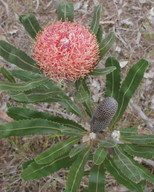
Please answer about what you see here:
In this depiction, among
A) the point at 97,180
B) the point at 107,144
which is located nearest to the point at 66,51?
the point at 107,144

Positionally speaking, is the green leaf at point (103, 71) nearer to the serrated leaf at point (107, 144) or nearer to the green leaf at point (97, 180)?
the serrated leaf at point (107, 144)

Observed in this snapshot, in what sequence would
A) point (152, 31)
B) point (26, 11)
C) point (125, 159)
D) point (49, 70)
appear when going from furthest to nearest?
1. point (26, 11)
2. point (152, 31)
3. point (125, 159)
4. point (49, 70)

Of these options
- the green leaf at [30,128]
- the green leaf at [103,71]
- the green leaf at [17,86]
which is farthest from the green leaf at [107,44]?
the green leaf at [30,128]

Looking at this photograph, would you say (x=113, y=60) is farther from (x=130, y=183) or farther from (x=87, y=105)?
(x=130, y=183)

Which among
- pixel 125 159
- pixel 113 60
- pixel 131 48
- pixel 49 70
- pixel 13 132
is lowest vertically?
pixel 125 159

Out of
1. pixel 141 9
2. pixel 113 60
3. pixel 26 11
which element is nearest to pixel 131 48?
pixel 141 9

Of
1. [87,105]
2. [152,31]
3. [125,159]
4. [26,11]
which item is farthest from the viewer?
[26,11]

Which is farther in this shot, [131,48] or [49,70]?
[131,48]
